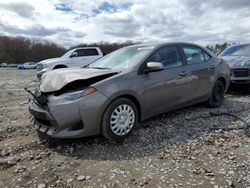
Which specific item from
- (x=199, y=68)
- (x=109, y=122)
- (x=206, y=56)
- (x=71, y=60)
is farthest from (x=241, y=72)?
(x=71, y=60)

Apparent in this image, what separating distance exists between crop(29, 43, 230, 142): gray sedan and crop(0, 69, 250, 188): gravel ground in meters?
0.29

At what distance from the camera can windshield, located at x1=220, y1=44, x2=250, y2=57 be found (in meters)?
8.21

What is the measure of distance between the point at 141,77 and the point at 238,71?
452 cm

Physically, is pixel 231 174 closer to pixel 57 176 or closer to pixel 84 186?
pixel 84 186

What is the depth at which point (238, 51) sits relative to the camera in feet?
27.8

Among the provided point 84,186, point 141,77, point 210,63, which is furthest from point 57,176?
point 210,63

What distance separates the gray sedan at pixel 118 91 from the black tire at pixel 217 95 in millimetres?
615

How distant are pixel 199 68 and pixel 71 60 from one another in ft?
29.2

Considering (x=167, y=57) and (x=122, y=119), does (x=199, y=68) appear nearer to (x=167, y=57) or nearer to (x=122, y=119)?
(x=167, y=57)

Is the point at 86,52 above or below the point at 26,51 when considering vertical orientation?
below

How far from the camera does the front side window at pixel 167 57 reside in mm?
4402

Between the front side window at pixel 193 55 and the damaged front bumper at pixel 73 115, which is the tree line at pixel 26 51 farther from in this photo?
the damaged front bumper at pixel 73 115

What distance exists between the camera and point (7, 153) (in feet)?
11.6

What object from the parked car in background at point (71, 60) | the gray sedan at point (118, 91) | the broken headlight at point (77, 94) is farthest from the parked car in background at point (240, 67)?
the parked car in background at point (71, 60)
